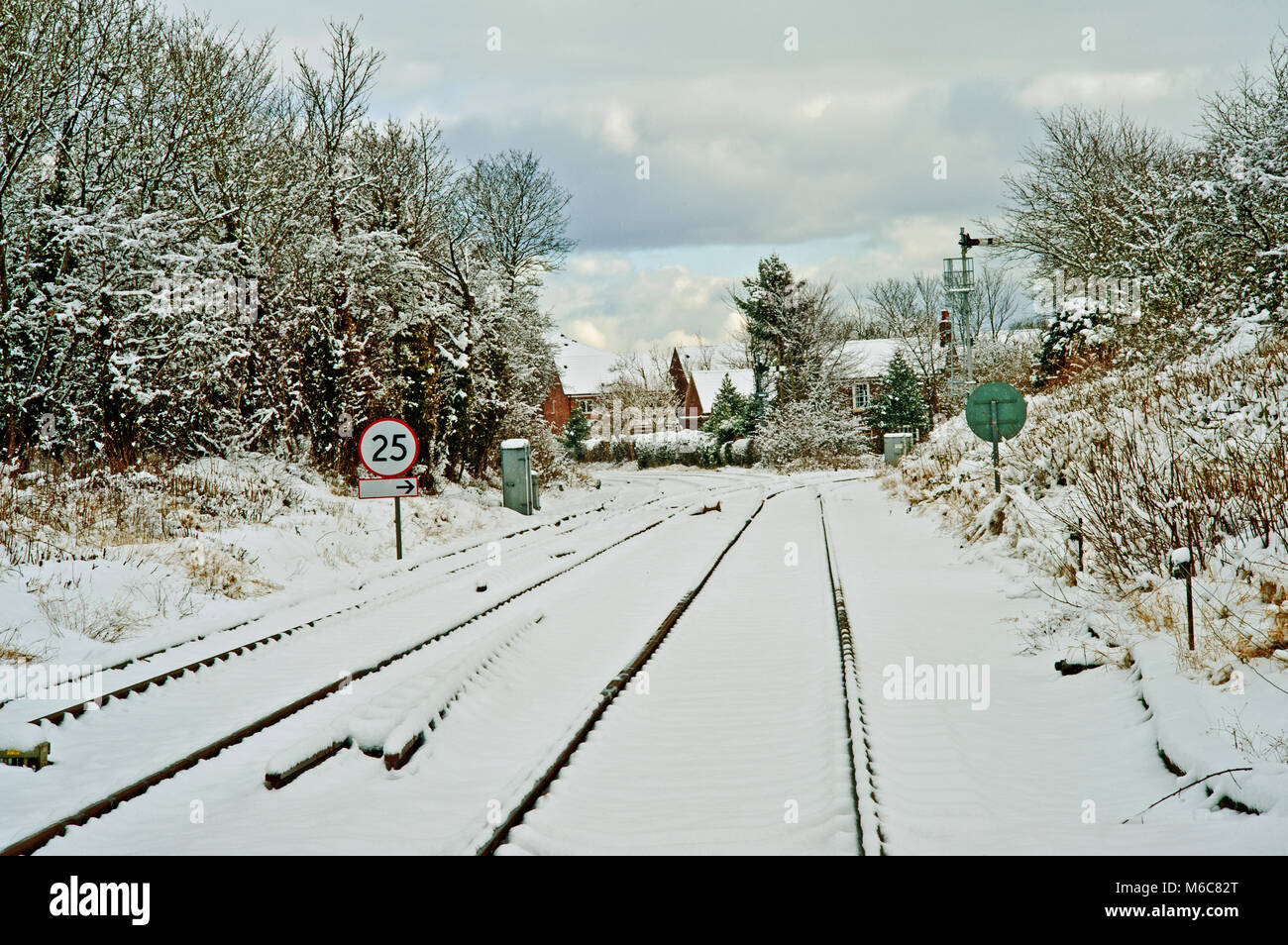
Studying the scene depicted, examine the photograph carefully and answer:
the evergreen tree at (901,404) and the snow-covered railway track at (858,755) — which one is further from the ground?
the evergreen tree at (901,404)

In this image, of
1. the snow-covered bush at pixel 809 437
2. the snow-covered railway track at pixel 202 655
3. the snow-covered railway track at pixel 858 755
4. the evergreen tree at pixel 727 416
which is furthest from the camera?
the evergreen tree at pixel 727 416

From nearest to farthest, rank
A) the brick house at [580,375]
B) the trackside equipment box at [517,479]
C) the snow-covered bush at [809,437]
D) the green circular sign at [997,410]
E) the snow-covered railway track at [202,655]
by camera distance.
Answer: the snow-covered railway track at [202,655], the green circular sign at [997,410], the trackside equipment box at [517,479], the snow-covered bush at [809,437], the brick house at [580,375]

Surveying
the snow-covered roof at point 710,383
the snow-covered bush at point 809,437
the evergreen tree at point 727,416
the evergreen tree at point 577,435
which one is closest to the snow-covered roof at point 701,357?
the snow-covered roof at point 710,383

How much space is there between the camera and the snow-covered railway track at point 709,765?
4066 mm

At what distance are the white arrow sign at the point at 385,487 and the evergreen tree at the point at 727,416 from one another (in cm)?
3776

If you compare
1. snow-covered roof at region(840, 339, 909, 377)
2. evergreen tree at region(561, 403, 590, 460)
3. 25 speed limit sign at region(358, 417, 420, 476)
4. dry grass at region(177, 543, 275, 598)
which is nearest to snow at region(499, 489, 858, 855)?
dry grass at region(177, 543, 275, 598)

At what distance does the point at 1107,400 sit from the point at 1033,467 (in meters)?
2.50

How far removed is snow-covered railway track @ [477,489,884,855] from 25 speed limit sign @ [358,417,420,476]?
7263mm

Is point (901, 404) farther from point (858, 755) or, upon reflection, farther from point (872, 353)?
point (858, 755)

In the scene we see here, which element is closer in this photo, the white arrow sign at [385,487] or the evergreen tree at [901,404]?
the white arrow sign at [385,487]

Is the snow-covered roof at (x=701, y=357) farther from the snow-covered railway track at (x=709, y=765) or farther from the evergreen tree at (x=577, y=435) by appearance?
the snow-covered railway track at (x=709, y=765)

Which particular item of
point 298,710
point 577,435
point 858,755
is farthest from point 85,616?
point 577,435

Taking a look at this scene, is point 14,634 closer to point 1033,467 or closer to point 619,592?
point 619,592
